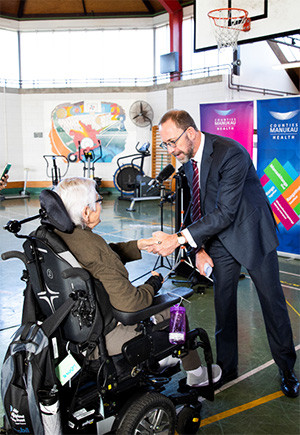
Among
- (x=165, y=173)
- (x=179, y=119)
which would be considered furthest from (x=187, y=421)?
(x=165, y=173)

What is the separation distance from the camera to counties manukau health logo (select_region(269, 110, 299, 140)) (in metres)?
5.44

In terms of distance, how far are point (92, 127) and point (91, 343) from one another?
39.6 feet

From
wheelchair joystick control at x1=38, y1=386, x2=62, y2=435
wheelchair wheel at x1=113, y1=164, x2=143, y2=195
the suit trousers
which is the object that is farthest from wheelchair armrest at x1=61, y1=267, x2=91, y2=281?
wheelchair wheel at x1=113, y1=164, x2=143, y2=195

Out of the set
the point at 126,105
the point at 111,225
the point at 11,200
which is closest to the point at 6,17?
the point at 126,105

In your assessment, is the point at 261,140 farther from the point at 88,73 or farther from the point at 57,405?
the point at 88,73

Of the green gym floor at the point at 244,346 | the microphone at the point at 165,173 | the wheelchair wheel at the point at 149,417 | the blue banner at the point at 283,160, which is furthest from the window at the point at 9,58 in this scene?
the wheelchair wheel at the point at 149,417

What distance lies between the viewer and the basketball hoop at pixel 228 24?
6355mm

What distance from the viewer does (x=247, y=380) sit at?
2.68 m

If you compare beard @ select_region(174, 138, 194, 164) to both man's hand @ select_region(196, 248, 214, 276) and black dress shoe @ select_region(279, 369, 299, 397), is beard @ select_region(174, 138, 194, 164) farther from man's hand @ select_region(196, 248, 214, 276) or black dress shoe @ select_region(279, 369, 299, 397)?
black dress shoe @ select_region(279, 369, 299, 397)

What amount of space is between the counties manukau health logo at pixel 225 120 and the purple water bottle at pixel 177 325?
15.1 feet

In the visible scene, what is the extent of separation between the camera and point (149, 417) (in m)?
1.85

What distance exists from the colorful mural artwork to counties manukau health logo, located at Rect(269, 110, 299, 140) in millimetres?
8033

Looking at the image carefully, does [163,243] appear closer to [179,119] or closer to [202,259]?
[202,259]

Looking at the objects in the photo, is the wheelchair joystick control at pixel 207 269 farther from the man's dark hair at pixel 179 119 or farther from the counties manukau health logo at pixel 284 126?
the counties manukau health logo at pixel 284 126
